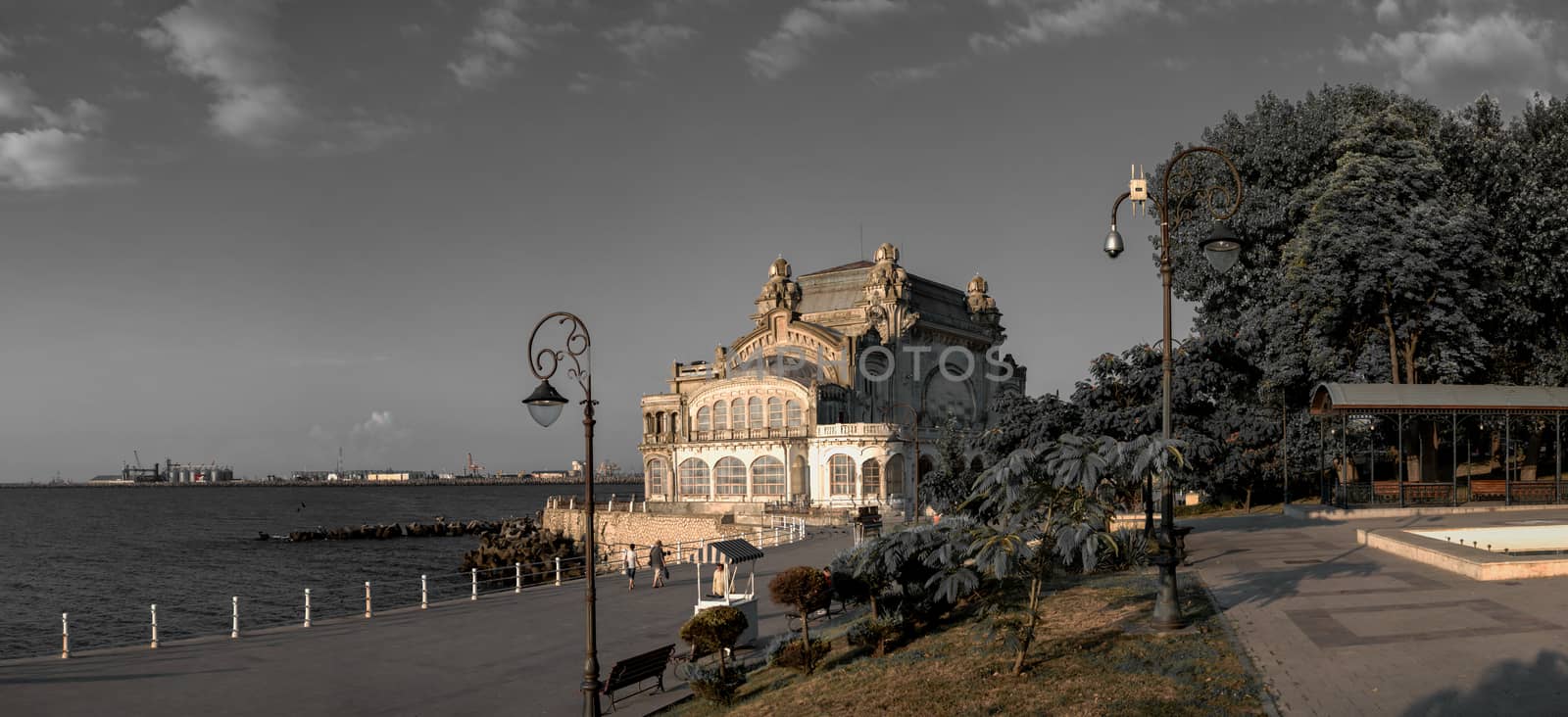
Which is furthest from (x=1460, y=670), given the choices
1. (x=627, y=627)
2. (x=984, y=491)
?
(x=627, y=627)

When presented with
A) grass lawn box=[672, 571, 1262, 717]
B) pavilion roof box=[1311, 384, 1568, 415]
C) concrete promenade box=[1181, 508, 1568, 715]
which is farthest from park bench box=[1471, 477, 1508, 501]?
grass lawn box=[672, 571, 1262, 717]

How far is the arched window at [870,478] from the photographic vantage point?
62.0 meters

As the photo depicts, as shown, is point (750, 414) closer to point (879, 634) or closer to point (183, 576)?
point (183, 576)

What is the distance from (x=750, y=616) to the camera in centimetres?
2008

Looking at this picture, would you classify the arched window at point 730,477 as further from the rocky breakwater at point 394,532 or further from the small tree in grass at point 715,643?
the small tree in grass at point 715,643

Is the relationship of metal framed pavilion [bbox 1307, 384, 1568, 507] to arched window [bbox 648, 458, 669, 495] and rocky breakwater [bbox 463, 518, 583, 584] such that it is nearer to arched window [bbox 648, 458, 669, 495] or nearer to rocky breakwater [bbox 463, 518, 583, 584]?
rocky breakwater [bbox 463, 518, 583, 584]

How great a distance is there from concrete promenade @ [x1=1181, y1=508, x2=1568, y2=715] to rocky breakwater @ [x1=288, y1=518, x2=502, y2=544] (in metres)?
92.0

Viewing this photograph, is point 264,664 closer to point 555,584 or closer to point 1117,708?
point 555,584

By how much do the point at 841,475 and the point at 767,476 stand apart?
5475 millimetres

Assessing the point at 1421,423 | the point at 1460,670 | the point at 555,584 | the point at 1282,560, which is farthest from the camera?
the point at 1421,423

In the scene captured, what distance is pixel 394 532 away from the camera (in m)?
108

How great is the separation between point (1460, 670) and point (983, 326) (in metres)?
75.6

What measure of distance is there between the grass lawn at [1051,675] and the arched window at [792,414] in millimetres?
47594

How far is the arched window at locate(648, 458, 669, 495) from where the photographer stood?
75375 mm
